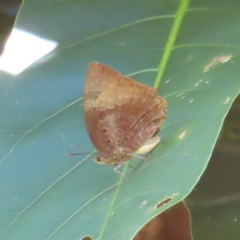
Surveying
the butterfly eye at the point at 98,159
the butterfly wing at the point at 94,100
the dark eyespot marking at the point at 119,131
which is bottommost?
the butterfly eye at the point at 98,159

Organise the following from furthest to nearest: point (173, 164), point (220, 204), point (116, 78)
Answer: point (220, 204) → point (116, 78) → point (173, 164)

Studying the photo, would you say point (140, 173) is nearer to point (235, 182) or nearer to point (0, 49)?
point (235, 182)

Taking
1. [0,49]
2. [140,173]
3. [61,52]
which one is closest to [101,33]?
[61,52]

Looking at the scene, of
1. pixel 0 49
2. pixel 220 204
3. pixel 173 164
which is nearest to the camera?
pixel 173 164

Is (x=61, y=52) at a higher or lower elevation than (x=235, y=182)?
higher

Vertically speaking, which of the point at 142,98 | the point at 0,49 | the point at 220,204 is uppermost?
the point at 0,49
